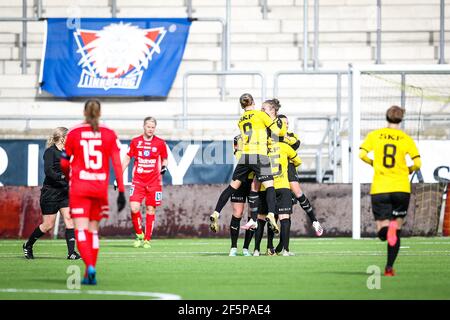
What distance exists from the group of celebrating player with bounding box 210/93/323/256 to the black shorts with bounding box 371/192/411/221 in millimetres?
2953

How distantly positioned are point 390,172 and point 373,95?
11488 millimetres

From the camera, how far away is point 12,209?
75.3 feet

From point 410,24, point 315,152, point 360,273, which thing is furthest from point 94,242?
point 410,24

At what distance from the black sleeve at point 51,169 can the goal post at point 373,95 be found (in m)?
7.36

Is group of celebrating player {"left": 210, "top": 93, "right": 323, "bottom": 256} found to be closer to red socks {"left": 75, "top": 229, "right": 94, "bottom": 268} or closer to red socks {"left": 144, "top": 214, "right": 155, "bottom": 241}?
red socks {"left": 144, "top": 214, "right": 155, "bottom": 241}

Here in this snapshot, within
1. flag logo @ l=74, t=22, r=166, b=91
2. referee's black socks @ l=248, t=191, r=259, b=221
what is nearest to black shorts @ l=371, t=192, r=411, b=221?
referee's black socks @ l=248, t=191, r=259, b=221

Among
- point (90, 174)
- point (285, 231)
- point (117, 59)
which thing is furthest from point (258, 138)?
point (117, 59)

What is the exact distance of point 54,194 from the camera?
1655 centimetres

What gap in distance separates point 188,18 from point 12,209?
787 centimetres

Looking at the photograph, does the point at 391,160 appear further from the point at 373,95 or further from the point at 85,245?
the point at 373,95

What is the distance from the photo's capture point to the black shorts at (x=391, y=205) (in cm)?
1290

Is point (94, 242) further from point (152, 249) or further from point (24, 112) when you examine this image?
point (24, 112)

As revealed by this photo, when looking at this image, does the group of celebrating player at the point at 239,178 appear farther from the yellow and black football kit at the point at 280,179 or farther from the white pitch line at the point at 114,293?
the white pitch line at the point at 114,293

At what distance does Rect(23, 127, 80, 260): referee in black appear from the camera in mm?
16234
